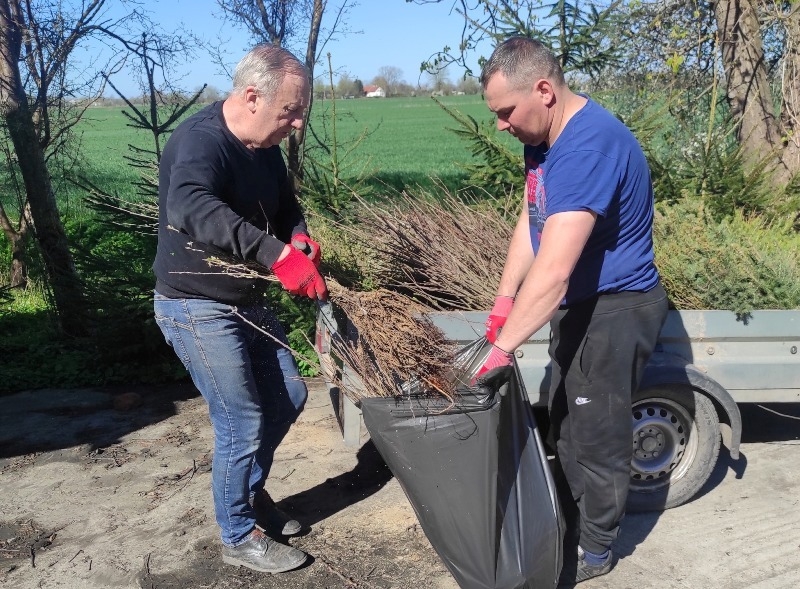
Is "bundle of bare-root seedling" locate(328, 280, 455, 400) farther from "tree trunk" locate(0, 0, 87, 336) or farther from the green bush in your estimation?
"tree trunk" locate(0, 0, 87, 336)

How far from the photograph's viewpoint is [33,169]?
240 inches

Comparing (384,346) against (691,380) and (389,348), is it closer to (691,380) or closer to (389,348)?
(389,348)

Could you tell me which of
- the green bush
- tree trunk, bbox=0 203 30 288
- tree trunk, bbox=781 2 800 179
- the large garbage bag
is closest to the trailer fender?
the green bush

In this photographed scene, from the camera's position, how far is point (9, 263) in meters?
7.88

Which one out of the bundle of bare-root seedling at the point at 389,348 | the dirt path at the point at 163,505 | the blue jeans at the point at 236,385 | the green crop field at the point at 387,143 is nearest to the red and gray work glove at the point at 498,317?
the bundle of bare-root seedling at the point at 389,348

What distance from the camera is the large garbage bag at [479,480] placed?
2670 mm

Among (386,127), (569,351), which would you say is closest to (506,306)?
(569,351)

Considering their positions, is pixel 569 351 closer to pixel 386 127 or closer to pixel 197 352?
pixel 197 352

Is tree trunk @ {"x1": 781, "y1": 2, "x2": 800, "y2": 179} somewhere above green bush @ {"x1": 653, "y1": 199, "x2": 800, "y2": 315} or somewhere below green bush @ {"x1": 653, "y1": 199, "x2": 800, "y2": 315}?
above

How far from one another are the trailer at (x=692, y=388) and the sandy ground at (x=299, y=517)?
0.65 feet

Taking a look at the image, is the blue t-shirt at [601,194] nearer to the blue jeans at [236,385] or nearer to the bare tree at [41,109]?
the blue jeans at [236,385]

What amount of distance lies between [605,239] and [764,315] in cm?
123

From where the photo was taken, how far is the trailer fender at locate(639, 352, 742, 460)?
134 inches

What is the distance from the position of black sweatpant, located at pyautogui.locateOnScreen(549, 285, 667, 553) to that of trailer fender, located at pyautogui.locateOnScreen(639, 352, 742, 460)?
1.40 feet
